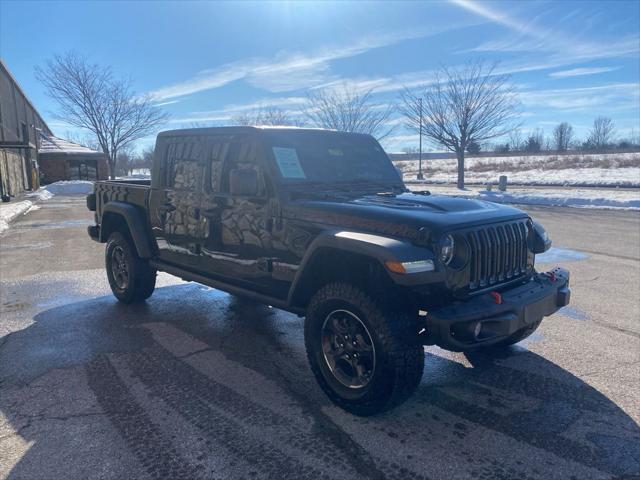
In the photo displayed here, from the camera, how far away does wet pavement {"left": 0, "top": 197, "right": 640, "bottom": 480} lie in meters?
2.77

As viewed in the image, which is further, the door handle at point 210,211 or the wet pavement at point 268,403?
the door handle at point 210,211

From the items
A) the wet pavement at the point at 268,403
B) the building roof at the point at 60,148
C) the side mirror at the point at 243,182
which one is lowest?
the wet pavement at the point at 268,403

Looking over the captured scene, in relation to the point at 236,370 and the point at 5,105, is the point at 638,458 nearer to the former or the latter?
the point at 236,370

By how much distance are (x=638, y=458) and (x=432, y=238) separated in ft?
5.54

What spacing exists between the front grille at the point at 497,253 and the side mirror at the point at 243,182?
1697mm

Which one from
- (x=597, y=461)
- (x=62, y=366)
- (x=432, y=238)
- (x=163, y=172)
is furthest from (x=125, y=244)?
(x=597, y=461)

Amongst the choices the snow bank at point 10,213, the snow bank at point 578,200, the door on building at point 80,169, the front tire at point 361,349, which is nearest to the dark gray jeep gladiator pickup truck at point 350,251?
the front tire at point 361,349

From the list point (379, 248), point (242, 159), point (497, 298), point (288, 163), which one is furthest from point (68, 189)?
point (497, 298)

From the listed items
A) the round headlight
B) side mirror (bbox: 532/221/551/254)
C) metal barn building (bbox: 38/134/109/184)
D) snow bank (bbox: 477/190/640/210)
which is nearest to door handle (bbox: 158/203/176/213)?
the round headlight

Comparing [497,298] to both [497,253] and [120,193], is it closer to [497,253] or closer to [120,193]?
[497,253]

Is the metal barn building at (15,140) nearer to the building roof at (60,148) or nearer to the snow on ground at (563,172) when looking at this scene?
the building roof at (60,148)

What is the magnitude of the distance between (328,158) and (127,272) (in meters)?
2.95

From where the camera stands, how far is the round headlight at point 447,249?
3.10 meters

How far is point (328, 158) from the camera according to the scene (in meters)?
4.48
